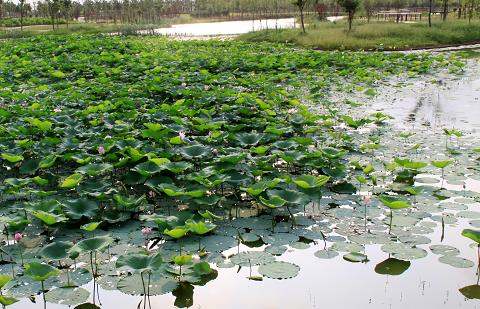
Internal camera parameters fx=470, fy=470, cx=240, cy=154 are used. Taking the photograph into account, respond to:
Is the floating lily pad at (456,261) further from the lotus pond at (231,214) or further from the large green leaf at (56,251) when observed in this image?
the large green leaf at (56,251)

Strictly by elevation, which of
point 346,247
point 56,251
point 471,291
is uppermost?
point 56,251

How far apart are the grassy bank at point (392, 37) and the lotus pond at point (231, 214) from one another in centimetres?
1471

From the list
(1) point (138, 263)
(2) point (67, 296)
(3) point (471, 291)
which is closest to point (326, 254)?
(3) point (471, 291)

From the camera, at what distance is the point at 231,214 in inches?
180

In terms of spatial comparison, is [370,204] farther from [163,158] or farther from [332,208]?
[163,158]

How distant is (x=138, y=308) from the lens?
10.6 feet

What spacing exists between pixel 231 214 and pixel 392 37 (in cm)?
2089

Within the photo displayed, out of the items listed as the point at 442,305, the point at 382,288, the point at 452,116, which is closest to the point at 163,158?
the point at 382,288

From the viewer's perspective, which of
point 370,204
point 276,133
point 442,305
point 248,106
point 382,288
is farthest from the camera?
point 248,106

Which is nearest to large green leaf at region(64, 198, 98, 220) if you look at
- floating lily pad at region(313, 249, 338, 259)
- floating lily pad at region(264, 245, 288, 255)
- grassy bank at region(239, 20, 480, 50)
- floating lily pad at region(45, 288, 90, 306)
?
floating lily pad at region(45, 288, 90, 306)

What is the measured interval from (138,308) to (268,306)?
2.92ft

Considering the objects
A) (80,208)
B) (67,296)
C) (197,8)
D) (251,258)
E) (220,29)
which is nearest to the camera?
(67,296)

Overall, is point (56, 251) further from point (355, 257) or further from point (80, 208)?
point (355, 257)

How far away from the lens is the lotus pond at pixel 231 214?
335 centimetres
